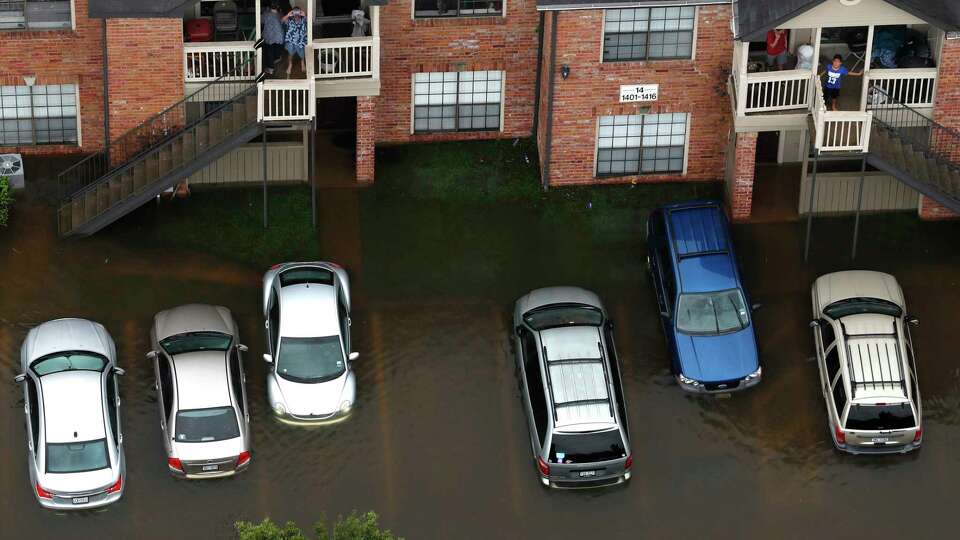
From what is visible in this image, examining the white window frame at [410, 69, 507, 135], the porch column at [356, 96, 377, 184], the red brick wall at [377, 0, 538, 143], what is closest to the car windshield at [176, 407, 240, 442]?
the porch column at [356, 96, 377, 184]

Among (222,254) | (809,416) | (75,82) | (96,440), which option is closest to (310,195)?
(222,254)

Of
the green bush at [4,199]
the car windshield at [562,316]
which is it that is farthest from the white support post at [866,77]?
the green bush at [4,199]

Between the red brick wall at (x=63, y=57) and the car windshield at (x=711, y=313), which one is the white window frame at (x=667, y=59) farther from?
the red brick wall at (x=63, y=57)

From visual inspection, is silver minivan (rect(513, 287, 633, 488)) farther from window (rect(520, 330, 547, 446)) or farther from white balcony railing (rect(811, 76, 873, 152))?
white balcony railing (rect(811, 76, 873, 152))

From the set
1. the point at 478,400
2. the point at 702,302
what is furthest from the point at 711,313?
the point at 478,400

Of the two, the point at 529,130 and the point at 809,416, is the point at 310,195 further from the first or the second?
the point at 809,416

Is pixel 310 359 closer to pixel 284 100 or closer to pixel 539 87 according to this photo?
pixel 284 100
